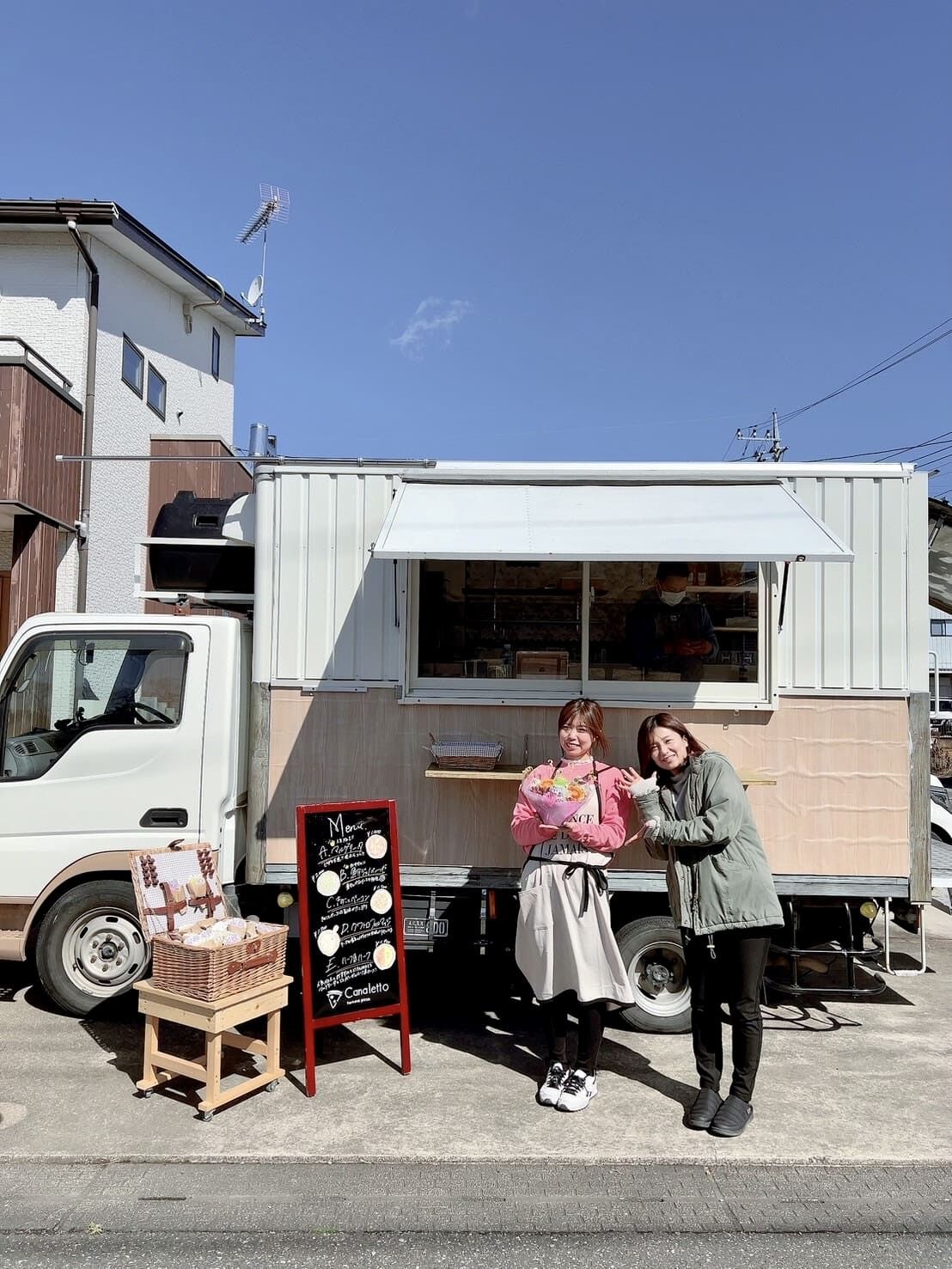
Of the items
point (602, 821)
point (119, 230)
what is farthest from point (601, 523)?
point (119, 230)

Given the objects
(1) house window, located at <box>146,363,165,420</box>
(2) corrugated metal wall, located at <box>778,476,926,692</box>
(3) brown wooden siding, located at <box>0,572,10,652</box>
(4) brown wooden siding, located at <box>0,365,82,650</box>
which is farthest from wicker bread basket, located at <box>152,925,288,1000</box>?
(1) house window, located at <box>146,363,165,420</box>

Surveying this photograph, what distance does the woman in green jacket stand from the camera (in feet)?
12.3

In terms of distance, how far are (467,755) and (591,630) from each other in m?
0.98

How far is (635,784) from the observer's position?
4016 mm

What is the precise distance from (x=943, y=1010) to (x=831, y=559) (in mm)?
3196

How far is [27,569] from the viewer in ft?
30.5

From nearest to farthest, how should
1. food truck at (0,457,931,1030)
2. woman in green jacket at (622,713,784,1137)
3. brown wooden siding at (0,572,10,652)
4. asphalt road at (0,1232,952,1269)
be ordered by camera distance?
asphalt road at (0,1232,952,1269) < woman in green jacket at (622,713,784,1137) < food truck at (0,457,931,1030) < brown wooden siding at (0,572,10,652)

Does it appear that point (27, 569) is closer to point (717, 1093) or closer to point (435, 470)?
point (435, 470)

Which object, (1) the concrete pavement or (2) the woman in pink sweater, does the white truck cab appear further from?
(2) the woman in pink sweater

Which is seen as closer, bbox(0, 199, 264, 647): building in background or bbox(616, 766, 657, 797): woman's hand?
bbox(616, 766, 657, 797): woman's hand

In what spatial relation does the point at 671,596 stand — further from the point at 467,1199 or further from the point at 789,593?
the point at 467,1199

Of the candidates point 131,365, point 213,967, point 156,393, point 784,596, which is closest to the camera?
point 213,967

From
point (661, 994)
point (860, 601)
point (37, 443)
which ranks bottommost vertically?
point (661, 994)

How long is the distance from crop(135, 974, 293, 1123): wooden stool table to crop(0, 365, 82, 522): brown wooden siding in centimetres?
625
